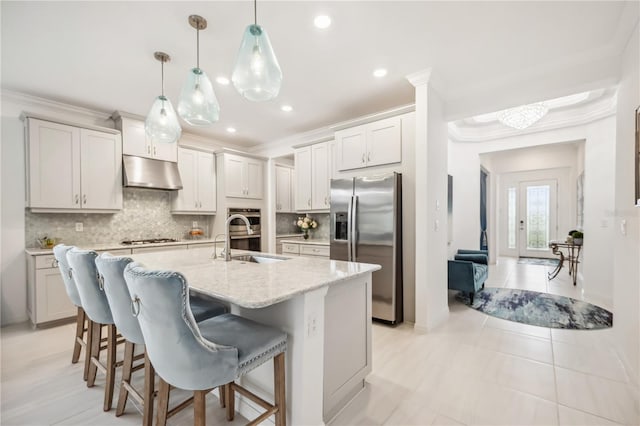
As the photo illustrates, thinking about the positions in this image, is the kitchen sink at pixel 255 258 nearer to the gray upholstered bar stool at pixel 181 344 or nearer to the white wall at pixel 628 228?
the gray upholstered bar stool at pixel 181 344

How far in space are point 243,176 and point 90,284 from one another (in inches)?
138

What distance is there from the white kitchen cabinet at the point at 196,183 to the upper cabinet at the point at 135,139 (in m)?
0.38

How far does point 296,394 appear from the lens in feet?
4.84

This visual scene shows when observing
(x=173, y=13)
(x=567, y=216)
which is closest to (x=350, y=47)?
(x=173, y=13)

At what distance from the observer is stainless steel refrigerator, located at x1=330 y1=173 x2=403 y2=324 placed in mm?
3193

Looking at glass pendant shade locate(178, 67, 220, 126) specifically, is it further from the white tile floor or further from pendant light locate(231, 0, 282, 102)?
the white tile floor

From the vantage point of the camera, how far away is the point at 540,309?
12.0ft

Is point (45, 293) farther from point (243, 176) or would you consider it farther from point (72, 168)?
point (243, 176)

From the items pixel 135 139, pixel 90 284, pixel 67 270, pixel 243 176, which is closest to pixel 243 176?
pixel 243 176

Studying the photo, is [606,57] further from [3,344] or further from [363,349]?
[3,344]

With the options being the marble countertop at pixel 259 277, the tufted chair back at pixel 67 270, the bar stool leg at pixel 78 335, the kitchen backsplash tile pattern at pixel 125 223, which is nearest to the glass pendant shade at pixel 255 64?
the marble countertop at pixel 259 277

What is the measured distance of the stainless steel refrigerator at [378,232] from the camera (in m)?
3.19

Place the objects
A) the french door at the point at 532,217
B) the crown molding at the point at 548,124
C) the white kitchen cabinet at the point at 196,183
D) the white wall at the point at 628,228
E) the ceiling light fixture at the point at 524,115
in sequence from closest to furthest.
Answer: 1. the white wall at the point at 628,228
2. the ceiling light fixture at the point at 524,115
3. the crown molding at the point at 548,124
4. the white kitchen cabinet at the point at 196,183
5. the french door at the point at 532,217

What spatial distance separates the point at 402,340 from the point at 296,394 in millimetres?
1686
